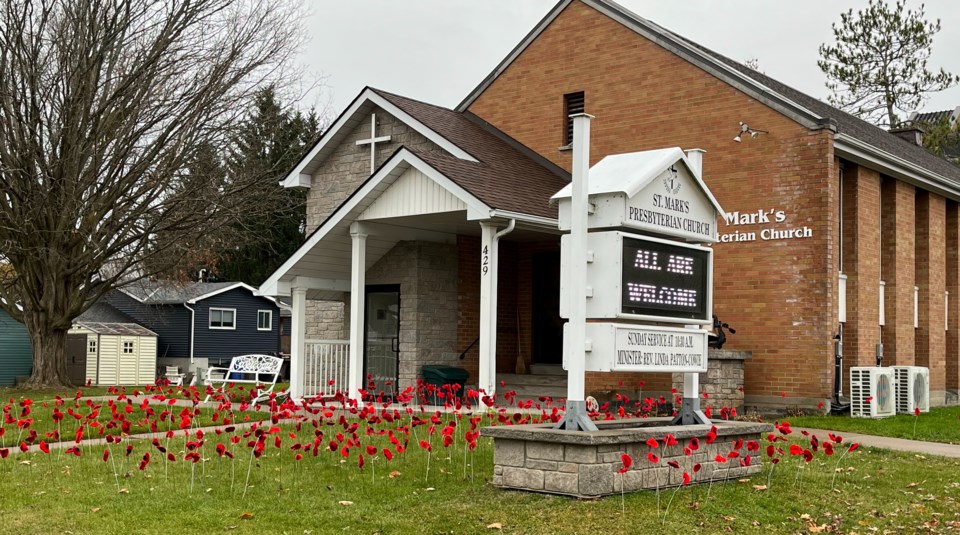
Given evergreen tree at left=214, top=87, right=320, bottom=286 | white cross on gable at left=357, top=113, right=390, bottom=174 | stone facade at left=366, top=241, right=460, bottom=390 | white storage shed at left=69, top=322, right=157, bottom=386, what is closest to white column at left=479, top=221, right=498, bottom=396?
stone facade at left=366, top=241, right=460, bottom=390

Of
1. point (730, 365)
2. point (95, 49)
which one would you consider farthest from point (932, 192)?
point (95, 49)

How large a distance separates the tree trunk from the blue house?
16.3 m

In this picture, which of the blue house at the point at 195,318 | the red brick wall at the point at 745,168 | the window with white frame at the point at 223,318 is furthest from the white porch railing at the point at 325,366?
the window with white frame at the point at 223,318

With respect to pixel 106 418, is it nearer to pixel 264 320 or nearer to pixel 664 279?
pixel 664 279

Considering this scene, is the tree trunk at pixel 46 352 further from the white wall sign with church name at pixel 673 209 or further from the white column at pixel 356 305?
the white wall sign with church name at pixel 673 209

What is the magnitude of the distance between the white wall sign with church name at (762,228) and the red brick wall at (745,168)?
10 centimetres

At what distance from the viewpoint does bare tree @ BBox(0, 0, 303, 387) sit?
24.1 metres

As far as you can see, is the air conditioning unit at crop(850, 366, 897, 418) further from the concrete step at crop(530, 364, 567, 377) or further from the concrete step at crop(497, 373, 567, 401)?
the concrete step at crop(530, 364, 567, 377)

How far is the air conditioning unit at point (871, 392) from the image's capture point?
1734 cm

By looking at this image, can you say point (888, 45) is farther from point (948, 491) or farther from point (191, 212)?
point (948, 491)

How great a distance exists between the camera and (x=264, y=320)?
1870 inches

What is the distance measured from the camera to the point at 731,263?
717 inches

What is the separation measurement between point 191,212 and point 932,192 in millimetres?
16604

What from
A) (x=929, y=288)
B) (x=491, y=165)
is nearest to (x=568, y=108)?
(x=491, y=165)
